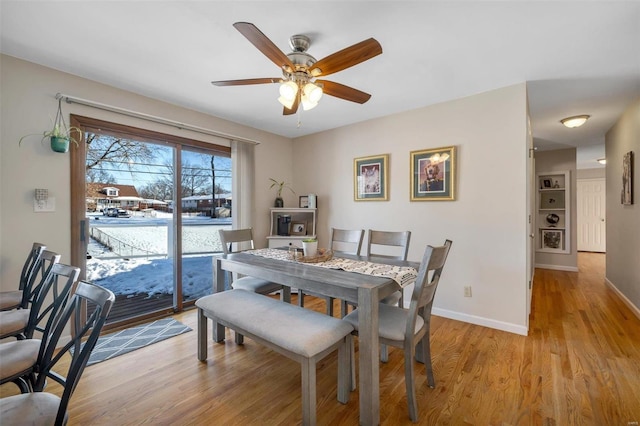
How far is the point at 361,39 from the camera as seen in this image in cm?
193

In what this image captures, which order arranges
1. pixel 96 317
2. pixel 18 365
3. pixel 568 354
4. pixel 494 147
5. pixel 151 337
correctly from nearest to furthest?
pixel 96 317 → pixel 18 365 → pixel 568 354 → pixel 151 337 → pixel 494 147

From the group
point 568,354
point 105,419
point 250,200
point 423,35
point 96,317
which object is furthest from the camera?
point 250,200

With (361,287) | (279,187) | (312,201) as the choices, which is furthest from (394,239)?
(279,187)

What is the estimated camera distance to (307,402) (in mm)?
1432

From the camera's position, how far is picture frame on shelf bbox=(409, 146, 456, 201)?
298 cm

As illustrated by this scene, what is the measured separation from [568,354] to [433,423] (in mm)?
1575

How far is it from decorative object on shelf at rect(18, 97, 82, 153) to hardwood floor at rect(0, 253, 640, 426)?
1820mm

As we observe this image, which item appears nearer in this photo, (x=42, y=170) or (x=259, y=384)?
(x=259, y=384)

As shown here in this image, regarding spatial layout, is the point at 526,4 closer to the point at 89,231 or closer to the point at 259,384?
the point at 259,384

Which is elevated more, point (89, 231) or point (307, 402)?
point (89, 231)

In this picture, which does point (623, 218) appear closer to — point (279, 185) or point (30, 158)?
point (279, 185)

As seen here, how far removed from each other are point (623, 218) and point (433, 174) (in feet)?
8.73

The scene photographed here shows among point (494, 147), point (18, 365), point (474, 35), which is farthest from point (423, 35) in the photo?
point (18, 365)

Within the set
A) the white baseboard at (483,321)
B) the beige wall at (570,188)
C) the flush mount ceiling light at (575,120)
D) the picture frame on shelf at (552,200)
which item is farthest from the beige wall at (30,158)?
the picture frame on shelf at (552,200)
